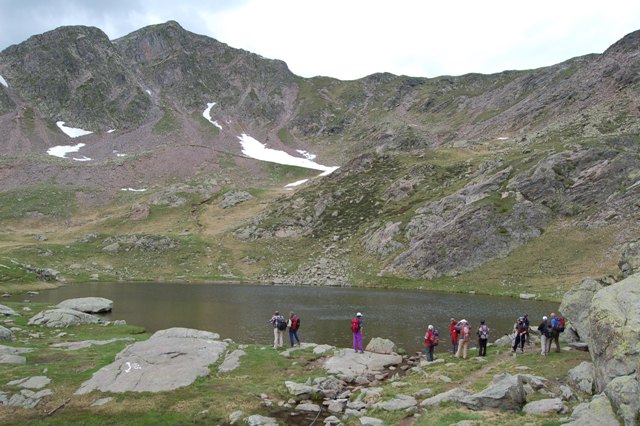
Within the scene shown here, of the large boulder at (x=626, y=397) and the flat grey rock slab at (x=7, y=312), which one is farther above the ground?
the large boulder at (x=626, y=397)

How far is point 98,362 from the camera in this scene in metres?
31.0

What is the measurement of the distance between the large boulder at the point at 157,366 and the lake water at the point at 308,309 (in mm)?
11092

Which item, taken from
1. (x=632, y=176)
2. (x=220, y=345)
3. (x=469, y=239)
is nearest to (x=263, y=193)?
(x=469, y=239)

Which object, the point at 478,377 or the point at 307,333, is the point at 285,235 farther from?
the point at 478,377

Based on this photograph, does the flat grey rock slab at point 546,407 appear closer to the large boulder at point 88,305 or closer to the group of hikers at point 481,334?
the group of hikers at point 481,334

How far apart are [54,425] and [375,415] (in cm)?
→ 1574

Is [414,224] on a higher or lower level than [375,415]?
higher

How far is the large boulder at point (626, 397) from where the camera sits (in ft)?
51.3

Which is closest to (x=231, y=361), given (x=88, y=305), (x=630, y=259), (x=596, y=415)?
(x=596, y=415)

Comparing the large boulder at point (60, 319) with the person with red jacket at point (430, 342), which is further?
the large boulder at point (60, 319)

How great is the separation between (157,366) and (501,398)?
2075cm

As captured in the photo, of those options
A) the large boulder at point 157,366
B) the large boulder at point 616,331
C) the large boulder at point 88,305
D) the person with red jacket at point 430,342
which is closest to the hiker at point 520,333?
the person with red jacket at point 430,342

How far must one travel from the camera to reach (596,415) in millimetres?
16797

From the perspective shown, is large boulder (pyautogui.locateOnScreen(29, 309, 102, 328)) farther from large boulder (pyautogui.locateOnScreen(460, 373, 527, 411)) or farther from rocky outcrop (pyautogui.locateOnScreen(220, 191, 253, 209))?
rocky outcrop (pyautogui.locateOnScreen(220, 191, 253, 209))
